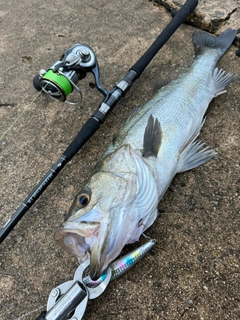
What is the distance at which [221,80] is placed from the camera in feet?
9.41

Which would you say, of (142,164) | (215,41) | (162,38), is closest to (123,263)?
(142,164)

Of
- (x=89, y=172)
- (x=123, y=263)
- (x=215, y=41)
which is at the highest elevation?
(x=215, y=41)

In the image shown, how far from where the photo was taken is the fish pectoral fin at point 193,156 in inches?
95.6

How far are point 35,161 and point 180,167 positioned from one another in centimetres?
116

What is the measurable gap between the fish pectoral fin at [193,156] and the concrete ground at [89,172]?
0.19 ft

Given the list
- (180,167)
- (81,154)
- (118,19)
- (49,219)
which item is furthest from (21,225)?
(118,19)

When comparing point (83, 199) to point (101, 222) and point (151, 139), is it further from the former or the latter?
point (151, 139)

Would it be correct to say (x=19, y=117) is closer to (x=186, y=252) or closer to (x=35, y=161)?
(x=35, y=161)

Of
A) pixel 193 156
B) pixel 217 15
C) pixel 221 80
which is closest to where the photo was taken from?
pixel 193 156

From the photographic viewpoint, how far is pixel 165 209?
90.4 inches

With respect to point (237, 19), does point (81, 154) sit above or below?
below

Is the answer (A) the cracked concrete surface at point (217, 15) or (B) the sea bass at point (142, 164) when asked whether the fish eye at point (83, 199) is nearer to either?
(B) the sea bass at point (142, 164)

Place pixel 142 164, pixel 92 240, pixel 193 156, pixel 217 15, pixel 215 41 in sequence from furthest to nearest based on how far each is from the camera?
pixel 217 15 < pixel 215 41 < pixel 193 156 < pixel 142 164 < pixel 92 240

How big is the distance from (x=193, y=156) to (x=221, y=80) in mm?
859
